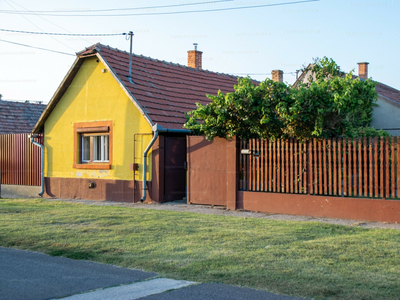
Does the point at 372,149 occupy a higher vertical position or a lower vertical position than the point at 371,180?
higher

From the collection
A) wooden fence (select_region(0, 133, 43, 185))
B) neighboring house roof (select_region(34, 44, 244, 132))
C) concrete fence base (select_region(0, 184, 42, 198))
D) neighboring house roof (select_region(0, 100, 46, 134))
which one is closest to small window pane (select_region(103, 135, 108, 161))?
neighboring house roof (select_region(34, 44, 244, 132))

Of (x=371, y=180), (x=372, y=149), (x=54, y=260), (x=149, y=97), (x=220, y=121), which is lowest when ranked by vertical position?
(x=54, y=260)

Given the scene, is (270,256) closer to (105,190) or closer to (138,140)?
(138,140)

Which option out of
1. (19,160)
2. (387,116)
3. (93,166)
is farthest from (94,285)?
(19,160)

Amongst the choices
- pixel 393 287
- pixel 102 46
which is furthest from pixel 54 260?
pixel 102 46

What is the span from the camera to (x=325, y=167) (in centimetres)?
1131

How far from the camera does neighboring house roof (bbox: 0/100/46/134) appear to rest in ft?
79.0

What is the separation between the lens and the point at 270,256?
7.04 m

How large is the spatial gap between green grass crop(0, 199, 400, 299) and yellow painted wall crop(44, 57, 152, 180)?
3.96m

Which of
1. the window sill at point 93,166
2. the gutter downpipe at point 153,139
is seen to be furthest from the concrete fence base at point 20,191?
the gutter downpipe at point 153,139

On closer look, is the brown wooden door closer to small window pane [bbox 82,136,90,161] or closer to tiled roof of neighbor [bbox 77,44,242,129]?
tiled roof of neighbor [bbox 77,44,242,129]

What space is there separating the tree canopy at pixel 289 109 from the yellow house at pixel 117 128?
88.1 inches

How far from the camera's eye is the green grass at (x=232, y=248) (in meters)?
5.74

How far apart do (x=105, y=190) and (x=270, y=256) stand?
392 inches
